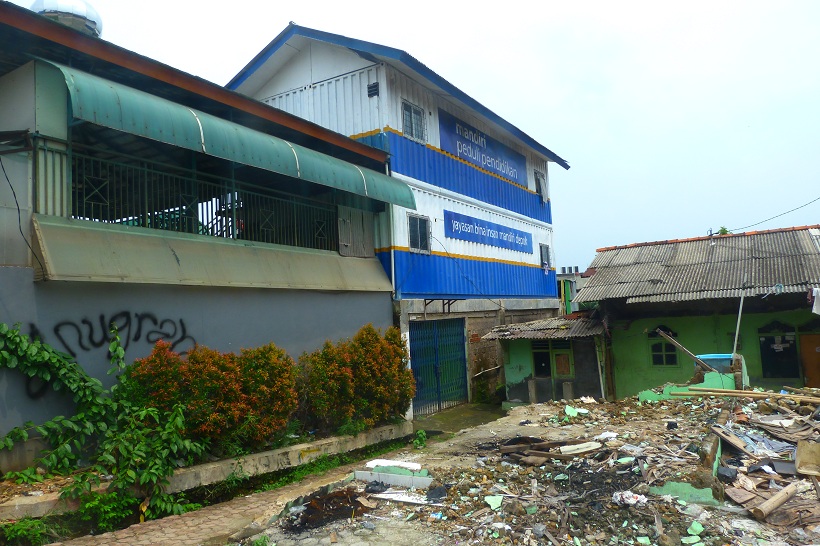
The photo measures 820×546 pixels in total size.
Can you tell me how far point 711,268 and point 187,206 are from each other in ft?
42.6

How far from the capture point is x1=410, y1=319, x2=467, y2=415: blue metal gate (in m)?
14.1

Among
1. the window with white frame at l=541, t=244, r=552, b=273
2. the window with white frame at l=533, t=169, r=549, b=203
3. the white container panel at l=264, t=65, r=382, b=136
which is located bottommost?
the window with white frame at l=541, t=244, r=552, b=273

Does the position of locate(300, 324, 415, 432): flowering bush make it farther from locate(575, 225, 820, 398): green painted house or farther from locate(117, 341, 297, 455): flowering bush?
locate(575, 225, 820, 398): green painted house

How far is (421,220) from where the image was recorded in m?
14.5

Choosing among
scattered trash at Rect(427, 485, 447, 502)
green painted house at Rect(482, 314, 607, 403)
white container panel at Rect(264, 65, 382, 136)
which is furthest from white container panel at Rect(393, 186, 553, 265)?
scattered trash at Rect(427, 485, 447, 502)

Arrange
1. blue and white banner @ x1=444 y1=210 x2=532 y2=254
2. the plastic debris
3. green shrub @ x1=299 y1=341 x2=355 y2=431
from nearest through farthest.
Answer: the plastic debris < green shrub @ x1=299 y1=341 x2=355 y2=431 < blue and white banner @ x1=444 y1=210 x2=532 y2=254

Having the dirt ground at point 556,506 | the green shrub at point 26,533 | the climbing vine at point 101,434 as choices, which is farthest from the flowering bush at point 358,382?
the green shrub at point 26,533

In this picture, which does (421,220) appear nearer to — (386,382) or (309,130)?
(309,130)

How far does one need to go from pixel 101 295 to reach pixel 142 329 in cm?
78

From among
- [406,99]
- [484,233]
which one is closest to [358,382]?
[406,99]

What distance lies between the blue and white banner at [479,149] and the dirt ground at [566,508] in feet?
32.0

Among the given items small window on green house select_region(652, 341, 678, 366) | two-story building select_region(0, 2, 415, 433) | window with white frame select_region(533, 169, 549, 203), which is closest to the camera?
two-story building select_region(0, 2, 415, 433)

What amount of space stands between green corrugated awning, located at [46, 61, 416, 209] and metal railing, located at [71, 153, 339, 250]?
71cm

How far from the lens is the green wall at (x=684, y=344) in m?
14.1
